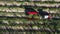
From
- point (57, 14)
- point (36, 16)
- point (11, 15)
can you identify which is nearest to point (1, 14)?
point (11, 15)

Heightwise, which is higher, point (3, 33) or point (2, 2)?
point (2, 2)

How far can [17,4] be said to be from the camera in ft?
33.2

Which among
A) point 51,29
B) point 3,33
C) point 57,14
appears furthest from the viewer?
point 57,14

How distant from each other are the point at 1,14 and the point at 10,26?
4.84ft

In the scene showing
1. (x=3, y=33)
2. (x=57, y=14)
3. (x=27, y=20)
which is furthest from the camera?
(x=57, y=14)

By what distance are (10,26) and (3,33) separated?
2.57 feet

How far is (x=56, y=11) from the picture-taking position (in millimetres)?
9844

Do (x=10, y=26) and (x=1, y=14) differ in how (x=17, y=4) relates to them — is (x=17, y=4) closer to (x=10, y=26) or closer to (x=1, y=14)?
(x=1, y=14)

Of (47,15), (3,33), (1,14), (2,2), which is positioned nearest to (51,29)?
(47,15)

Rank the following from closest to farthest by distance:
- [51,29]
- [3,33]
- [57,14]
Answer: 1. [3,33]
2. [51,29]
3. [57,14]

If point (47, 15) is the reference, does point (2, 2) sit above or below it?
above

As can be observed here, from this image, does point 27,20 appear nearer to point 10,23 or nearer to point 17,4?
point 10,23

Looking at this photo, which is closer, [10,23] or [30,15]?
[10,23]

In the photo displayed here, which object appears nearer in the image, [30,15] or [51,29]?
[51,29]
